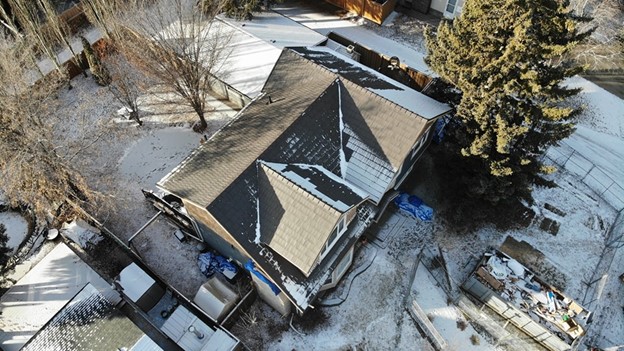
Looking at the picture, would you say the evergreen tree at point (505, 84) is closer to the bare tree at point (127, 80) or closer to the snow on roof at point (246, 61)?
the snow on roof at point (246, 61)

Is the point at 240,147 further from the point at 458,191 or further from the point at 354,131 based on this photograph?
the point at 458,191

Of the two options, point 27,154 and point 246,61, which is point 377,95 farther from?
point 27,154

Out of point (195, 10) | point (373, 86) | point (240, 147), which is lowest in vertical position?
point (240, 147)

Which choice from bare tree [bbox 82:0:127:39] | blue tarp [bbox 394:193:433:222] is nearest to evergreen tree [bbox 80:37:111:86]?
bare tree [bbox 82:0:127:39]

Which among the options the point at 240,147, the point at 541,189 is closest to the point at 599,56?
the point at 541,189

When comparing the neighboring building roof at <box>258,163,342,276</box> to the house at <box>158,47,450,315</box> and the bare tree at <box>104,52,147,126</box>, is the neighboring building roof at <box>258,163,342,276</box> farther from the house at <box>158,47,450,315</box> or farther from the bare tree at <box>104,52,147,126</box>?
the bare tree at <box>104,52,147,126</box>

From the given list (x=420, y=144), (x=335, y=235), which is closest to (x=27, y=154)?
(x=335, y=235)
